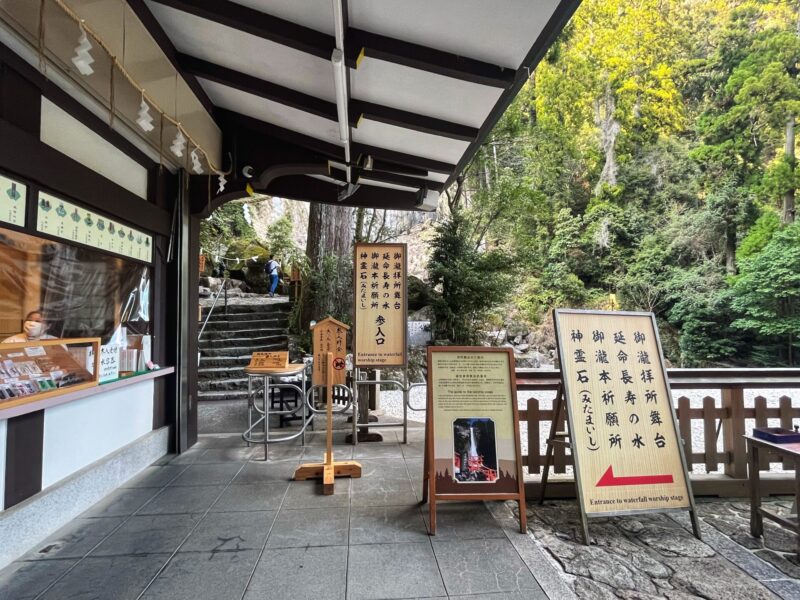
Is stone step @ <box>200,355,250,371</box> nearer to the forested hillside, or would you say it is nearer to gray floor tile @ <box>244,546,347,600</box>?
the forested hillside

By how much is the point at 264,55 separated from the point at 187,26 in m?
0.67

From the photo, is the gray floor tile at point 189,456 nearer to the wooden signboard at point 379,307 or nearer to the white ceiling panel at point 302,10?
the wooden signboard at point 379,307

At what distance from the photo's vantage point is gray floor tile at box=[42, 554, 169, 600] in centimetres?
187

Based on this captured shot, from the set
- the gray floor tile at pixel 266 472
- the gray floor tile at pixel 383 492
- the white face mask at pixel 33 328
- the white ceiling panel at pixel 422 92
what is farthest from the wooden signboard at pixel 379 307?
the white face mask at pixel 33 328

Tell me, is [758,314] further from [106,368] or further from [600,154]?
[106,368]

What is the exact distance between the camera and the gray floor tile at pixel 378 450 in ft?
13.0

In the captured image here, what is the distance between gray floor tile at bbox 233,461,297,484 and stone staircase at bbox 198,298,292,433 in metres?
1.48

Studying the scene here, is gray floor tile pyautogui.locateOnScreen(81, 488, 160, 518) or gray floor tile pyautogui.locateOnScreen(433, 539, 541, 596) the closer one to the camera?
gray floor tile pyautogui.locateOnScreen(433, 539, 541, 596)

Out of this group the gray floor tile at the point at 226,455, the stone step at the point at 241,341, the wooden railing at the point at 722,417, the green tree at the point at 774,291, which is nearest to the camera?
the wooden railing at the point at 722,417

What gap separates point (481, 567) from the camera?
6.89 feet

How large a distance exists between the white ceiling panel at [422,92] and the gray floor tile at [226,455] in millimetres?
3630

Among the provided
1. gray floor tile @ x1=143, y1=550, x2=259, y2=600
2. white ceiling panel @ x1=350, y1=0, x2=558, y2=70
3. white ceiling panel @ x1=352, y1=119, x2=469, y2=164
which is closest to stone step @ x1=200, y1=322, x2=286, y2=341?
white ceiling panel @ x1=352, y1=119, x2=469, y2=164

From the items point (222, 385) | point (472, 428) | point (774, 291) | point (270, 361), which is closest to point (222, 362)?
point (222, 385)

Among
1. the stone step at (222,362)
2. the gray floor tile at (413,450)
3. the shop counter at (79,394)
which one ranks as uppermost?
the shop counter at (79,394)
